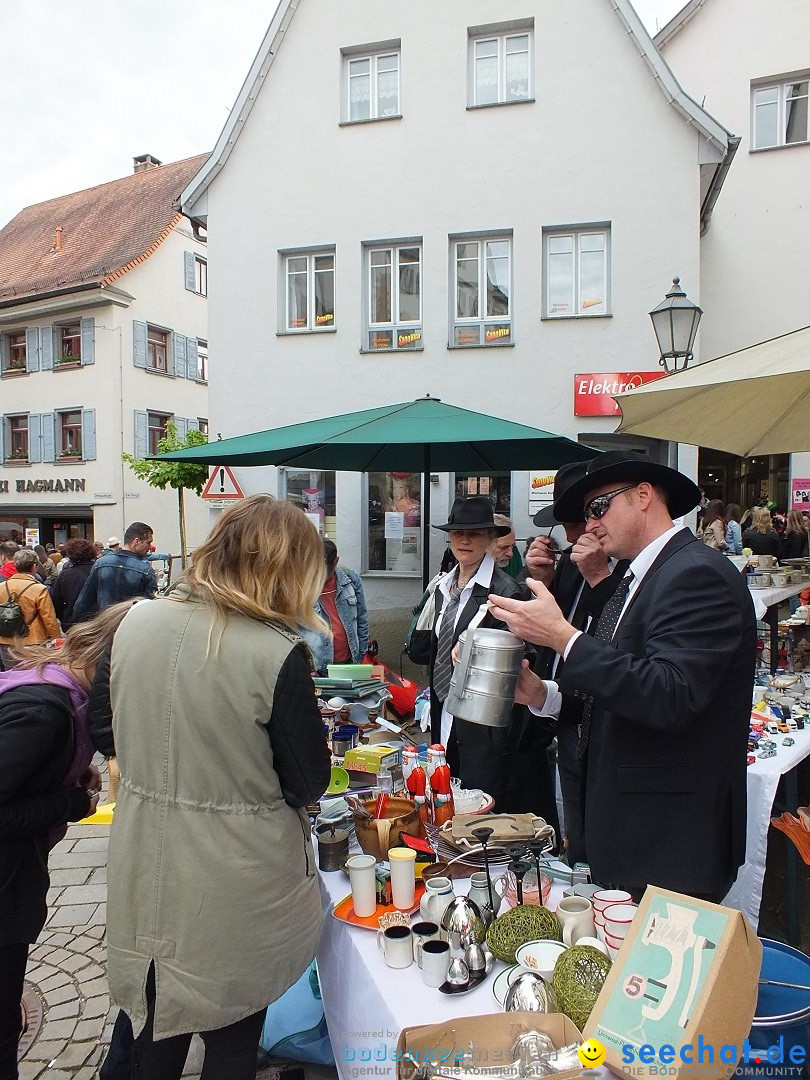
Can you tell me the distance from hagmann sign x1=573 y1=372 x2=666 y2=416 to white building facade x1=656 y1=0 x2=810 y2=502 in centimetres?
208

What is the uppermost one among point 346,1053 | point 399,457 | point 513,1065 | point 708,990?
point 399,457

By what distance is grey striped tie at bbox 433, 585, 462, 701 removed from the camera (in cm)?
360

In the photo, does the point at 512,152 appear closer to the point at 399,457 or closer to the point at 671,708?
the point at 399,457

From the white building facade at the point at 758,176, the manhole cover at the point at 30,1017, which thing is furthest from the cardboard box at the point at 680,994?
the white building facade at the point at 758,176

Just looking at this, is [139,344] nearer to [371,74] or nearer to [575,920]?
[371,74]

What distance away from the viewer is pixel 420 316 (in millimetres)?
10016

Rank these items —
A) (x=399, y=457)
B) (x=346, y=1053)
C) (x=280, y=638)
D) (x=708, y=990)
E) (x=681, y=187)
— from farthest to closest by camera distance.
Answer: (x=681, y=187) < (x=399, y=457) < (x=346, y=1053) < (x=280, y=638) < (x=708, y=990)

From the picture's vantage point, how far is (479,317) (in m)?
9.89

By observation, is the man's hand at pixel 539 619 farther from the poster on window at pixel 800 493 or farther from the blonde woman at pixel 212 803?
the poster on window at pixel 800 493

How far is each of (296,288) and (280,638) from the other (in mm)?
9709

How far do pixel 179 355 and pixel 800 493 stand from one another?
17591 millimetres

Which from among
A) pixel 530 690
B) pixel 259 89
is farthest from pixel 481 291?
pixel 530 690

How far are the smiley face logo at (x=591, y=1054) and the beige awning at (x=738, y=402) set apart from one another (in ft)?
6.02

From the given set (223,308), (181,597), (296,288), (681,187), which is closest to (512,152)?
(681,187)
